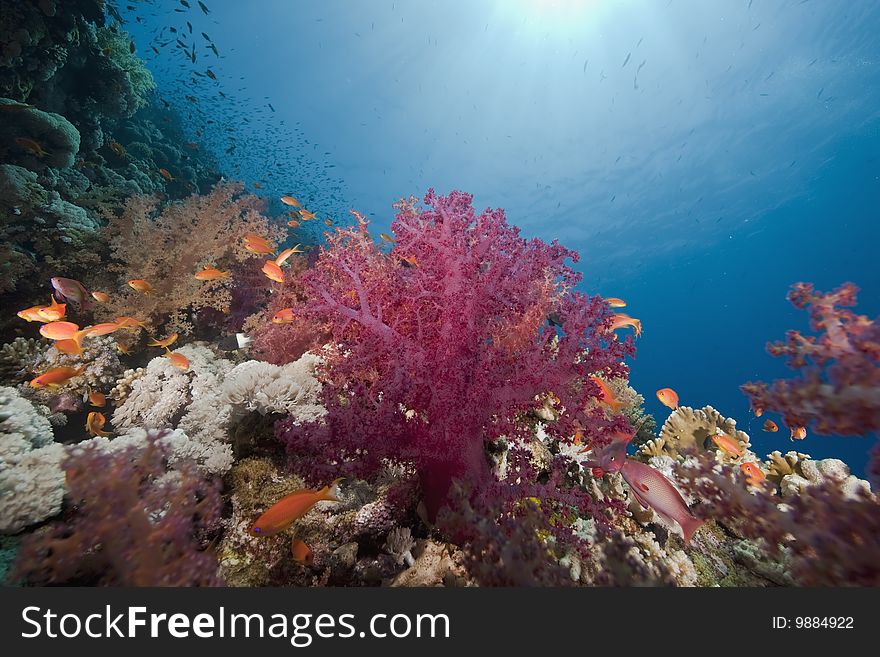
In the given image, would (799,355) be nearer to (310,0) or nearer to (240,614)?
(240,614)

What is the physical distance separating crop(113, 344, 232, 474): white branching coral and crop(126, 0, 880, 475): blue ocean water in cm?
1686

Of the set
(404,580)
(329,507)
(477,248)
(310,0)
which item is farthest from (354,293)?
(310,0)

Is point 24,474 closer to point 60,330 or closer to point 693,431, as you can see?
point 60,330

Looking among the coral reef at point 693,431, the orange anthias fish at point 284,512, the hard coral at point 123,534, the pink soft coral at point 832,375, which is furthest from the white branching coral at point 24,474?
the coral reef at point 693,431

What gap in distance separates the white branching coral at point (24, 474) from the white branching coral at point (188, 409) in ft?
2.27

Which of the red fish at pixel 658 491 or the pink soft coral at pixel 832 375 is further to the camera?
the red fish at pixel 658 491

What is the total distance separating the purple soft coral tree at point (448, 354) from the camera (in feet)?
7.80

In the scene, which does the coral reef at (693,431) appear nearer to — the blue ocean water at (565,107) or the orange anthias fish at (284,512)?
the orange anthias fish at (284,512)

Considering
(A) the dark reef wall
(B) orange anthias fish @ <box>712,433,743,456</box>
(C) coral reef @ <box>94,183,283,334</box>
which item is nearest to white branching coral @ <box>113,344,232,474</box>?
(C) coral reef @ <box>94,183,283,334</box>

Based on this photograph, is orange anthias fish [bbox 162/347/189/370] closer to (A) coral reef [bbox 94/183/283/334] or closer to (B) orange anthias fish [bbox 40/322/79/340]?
(B) orange anthias fish [bbox 40/322/79/340]

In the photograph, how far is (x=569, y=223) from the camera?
52.7m

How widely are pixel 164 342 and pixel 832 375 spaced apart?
648 cm

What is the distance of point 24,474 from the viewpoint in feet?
8.19

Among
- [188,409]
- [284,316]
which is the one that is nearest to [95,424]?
[188,409]
